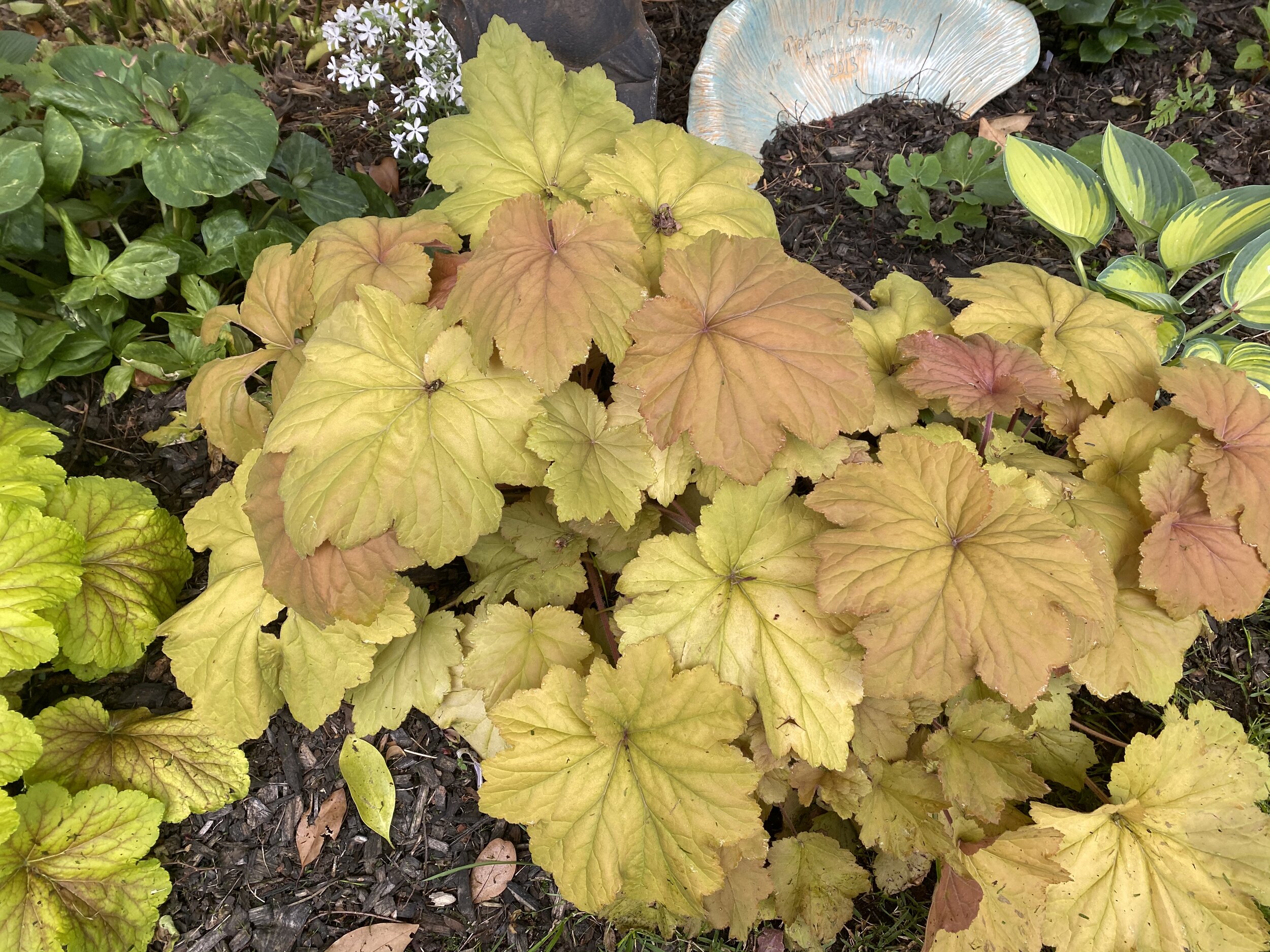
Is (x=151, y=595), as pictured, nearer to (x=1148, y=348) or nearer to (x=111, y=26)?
(x=1148, y=348)

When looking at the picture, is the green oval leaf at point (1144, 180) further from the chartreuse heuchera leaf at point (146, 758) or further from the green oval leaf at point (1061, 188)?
the chartreuse heuchera leaf at point (146, 758)

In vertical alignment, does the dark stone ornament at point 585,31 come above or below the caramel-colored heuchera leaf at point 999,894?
above

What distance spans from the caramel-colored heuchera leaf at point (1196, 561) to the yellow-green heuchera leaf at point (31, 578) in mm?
2492

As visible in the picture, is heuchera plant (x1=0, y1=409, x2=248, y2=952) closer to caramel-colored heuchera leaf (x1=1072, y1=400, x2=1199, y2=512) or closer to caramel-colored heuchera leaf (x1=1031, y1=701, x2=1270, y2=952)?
caramel-colored heuchera leaf (x1=1031, y1=701, x2=1270, y2=952)

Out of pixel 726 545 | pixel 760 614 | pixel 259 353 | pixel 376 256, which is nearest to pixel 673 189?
pixel 376 256

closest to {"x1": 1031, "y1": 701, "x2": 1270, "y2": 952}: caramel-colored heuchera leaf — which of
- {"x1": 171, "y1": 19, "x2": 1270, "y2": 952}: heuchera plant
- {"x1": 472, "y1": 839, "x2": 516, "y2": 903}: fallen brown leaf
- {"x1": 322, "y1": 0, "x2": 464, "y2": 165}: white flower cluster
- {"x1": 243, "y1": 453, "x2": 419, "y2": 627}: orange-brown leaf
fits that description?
{"x1": 171, "y1": 19, "x2": 1270, "y2": 952}: heuchera plant

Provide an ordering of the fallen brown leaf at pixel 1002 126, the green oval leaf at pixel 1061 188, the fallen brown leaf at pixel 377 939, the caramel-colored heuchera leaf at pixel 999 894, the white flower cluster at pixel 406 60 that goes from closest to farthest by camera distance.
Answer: the caramel-colored heuchera leaf at pixel 999 894 < the fallen brown leaf at pixel 377 939 < the green oval leaf at pixel 1061 188 < the white flower cluster at pixel 406 60 < the fallen brown leaf at pixel 1002 126

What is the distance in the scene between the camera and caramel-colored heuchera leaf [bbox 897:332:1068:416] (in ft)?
5.64

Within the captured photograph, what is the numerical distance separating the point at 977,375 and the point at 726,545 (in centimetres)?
69

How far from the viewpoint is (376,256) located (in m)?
1.87

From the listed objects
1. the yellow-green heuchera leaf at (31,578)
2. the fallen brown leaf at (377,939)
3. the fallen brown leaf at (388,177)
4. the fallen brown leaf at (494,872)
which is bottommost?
the fallen brown leaf at (377,939)

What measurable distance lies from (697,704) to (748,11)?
8.99 feet

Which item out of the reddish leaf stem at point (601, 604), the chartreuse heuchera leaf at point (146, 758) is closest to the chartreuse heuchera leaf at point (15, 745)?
the chartreuse heuchera leaf at point (146, 758)

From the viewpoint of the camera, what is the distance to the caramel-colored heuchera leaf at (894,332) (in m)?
1.86
